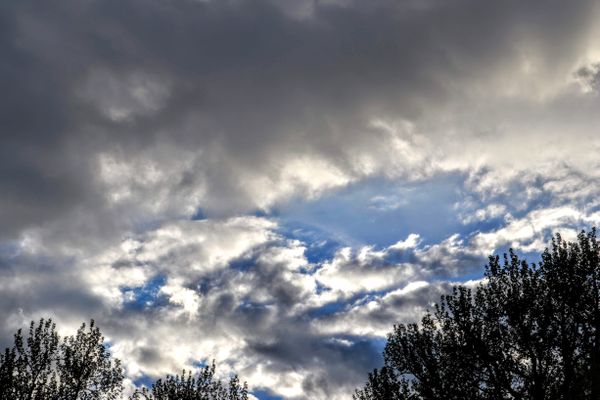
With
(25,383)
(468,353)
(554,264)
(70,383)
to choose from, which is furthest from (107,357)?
(554,264)

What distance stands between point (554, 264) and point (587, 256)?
6.49 ft

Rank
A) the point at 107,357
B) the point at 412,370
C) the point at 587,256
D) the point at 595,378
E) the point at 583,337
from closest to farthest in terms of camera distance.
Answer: the point at 595,378 → the point at 583,337 → the point at 587,256 → the point at 412,370 → the point at 107,357

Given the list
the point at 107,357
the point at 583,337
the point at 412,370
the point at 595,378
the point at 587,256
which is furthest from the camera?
the point at 107,357

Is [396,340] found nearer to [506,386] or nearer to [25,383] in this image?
[506,386]

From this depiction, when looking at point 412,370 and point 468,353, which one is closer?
point 468,353

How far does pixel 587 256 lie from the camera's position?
29.3m

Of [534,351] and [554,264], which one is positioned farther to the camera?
[554,264]

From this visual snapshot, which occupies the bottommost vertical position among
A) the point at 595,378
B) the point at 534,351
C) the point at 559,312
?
the point at 595,378

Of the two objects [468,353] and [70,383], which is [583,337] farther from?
[70,383]

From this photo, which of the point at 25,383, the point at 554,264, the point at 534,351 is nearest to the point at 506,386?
the point at 534,351

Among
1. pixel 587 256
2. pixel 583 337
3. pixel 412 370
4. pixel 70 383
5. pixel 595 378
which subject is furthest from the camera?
pixel 70 383

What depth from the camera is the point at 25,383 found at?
37.3 m

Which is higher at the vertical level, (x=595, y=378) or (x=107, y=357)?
(x=107, y=357)

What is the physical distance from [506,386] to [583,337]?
547 cm
